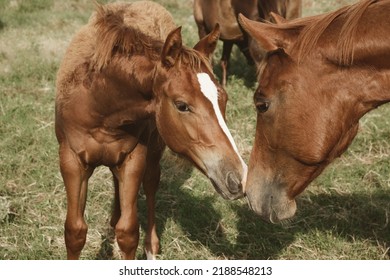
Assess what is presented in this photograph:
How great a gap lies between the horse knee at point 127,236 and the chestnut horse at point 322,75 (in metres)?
1.25

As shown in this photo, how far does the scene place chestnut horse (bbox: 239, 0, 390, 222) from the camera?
2.37m

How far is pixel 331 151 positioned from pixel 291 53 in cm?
53

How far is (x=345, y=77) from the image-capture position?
7.86 feet

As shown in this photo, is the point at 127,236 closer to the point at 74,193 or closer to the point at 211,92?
the point at 74,193

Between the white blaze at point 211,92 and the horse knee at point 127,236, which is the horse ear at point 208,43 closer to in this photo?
the white blaze at point 211,92

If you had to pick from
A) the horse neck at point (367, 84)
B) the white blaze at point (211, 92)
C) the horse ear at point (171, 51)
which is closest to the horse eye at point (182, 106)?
the white blaze at point (211, 92)

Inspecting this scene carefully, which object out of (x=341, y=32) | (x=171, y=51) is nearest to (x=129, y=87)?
(x=171, y=51)

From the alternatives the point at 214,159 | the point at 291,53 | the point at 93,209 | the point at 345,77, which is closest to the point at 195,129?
the point at 214,159

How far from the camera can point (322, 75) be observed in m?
2.40

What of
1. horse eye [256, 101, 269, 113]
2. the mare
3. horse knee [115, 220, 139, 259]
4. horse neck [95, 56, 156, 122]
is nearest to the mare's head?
horse neck [95, 56, 156, 122]

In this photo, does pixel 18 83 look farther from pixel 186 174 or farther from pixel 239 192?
pixel 239 192

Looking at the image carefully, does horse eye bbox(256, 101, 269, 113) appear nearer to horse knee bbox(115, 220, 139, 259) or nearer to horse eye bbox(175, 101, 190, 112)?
horse eye bbox(175, 101, 190, 112)

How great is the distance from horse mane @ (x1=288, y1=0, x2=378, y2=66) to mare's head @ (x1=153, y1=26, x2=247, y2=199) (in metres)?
0.53

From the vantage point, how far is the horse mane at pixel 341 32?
7.71 ft
